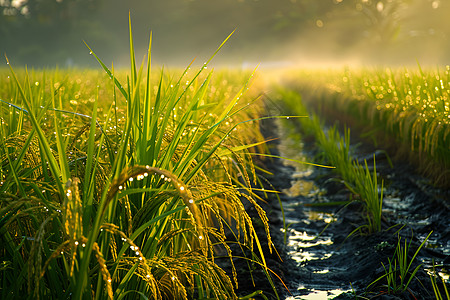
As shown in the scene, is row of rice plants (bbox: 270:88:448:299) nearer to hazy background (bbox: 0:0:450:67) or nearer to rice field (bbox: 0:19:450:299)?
rice field (bbox: 0:19:450:299)

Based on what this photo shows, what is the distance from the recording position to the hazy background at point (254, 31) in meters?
38.8

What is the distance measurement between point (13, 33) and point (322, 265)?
56.4 metres

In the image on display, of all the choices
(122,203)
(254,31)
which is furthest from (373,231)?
(254,31)

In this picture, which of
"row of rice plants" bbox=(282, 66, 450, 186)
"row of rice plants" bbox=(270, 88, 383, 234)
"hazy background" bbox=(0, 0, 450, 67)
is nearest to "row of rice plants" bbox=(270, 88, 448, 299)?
"row of rice plants" bbox=(270, 88, 383, 234)

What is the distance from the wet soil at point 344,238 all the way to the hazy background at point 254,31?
16612mm

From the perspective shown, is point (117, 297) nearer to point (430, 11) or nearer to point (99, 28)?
point (430, 11)

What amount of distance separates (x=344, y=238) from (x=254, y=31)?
73157mm

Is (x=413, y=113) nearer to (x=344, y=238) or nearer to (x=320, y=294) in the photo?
(x=344, y=238)

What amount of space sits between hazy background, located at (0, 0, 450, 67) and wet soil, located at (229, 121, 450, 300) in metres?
16.6

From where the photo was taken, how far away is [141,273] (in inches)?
55.4

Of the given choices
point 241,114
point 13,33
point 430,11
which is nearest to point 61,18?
point 13,33

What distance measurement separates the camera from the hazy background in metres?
38.8

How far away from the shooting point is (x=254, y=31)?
7394 cm

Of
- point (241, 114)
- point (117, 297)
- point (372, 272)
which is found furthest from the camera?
point (241, 114)
